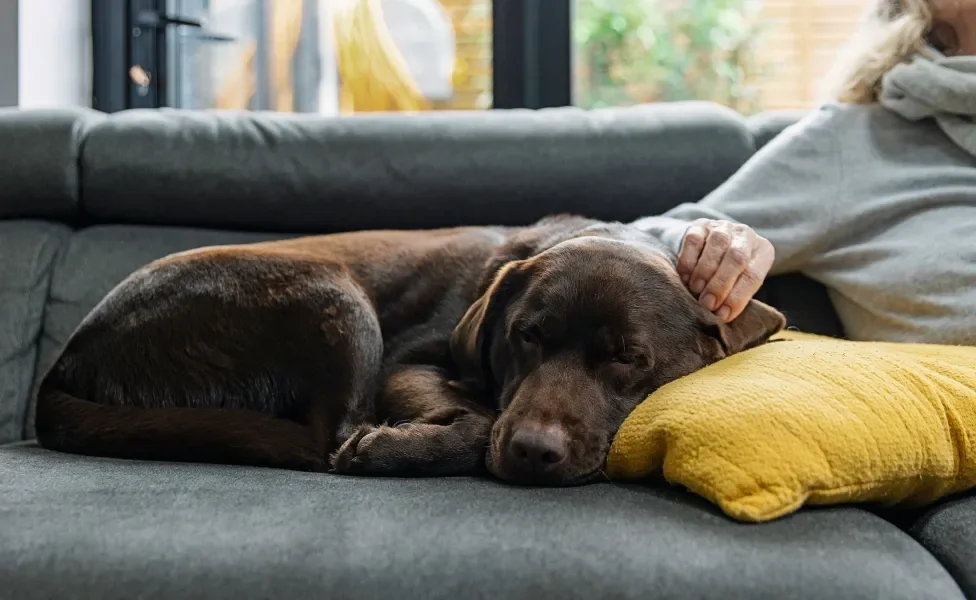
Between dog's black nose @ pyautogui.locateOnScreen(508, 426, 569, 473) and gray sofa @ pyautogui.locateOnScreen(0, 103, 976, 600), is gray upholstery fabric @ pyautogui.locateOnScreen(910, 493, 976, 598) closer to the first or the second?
gray sofa @ pyautogui.locateOnScreen(0, 103, 976, 600)

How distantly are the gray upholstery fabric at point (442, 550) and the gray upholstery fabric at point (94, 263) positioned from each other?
104 cm

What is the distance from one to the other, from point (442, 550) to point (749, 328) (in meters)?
0.87

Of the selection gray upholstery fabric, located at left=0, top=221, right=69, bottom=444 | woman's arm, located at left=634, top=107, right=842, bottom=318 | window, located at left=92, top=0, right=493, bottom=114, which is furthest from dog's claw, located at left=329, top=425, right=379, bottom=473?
window, located at left=92, top=0, right=493, bottom=114

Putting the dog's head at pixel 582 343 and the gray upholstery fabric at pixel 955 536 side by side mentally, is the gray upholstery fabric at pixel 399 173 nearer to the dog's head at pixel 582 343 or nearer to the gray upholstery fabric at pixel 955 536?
the dog's head at pixel 582 343

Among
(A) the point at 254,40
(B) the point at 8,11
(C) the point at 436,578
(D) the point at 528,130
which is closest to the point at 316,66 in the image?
(A) the point at 254,40

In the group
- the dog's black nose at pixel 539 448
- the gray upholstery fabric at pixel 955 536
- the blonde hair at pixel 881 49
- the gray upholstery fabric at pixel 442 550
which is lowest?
the gray upholstery fabric at pixel 955 536

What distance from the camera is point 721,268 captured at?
1787 millimetres

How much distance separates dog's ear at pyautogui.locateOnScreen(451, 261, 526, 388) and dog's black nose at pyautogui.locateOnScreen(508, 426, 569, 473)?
0.36 meters

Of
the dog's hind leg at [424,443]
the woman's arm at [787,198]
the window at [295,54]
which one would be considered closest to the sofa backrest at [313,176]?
the woman's arm at [787,198]

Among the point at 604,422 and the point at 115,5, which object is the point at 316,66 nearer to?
the point at 115,5

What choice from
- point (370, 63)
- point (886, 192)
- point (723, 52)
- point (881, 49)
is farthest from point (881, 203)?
point (370, 63)

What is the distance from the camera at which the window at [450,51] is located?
3.57m

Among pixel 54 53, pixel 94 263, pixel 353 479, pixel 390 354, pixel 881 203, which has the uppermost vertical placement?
pixel 54 53

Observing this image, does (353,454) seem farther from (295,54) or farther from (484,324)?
(295,54)
